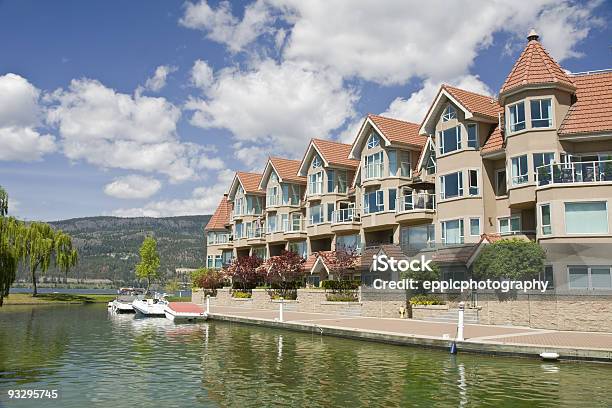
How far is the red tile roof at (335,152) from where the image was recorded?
57781 millimetres

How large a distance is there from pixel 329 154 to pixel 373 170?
29.0 ft

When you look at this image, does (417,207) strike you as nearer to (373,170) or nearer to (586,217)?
(373,170)

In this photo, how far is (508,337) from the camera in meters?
25.8

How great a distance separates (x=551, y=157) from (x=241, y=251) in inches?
1927

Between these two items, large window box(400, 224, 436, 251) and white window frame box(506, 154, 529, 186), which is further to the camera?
large window box(400, 224, 436, 251)

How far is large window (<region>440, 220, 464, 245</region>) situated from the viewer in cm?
4122

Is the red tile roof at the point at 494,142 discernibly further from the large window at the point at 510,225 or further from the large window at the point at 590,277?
the large window at the point at 590,277

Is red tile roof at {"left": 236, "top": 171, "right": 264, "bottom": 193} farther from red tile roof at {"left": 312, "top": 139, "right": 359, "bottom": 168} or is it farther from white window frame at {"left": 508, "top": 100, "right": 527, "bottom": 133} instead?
white window frame at {"left": 508, "top": 100, "right": 527, "bottom": 133}

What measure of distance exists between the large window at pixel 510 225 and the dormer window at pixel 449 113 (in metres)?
8.60

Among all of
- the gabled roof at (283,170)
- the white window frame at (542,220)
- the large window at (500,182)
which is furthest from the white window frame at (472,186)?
the gabled roof at (283,170)

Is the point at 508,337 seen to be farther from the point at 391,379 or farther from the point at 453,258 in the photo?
the point at 453,258

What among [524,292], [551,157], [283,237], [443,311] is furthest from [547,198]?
[283,237]

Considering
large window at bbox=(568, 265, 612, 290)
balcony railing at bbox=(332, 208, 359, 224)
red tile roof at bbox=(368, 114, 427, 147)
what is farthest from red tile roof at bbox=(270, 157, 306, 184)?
large window at bbox=(568, 265, 612, 290)

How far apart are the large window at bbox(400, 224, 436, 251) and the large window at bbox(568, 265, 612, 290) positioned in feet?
40.8
